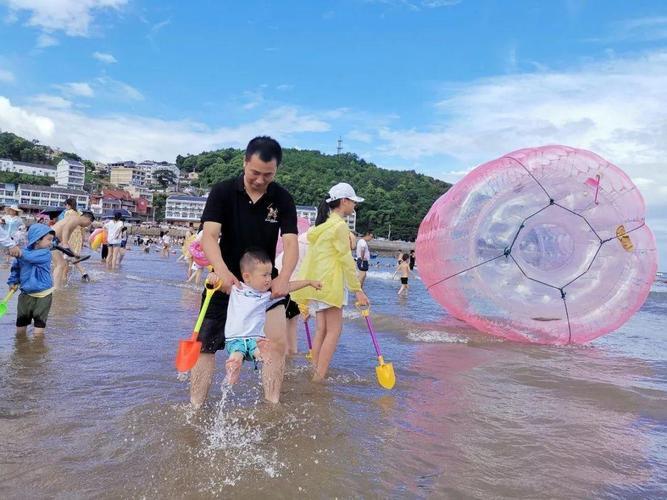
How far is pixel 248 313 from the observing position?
3.30 meters

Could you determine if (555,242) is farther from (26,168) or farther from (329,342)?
(26,168)

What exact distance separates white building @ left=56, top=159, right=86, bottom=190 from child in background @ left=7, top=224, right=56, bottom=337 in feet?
458

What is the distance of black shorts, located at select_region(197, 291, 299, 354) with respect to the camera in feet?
11.3

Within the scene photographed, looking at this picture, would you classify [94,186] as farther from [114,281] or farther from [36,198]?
[114,281]

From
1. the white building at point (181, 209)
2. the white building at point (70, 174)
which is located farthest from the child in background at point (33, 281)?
the white building at point (70, 174)

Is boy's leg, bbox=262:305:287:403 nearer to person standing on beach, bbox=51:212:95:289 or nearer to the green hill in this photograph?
person standing on beach, bbox=51:212:95:289

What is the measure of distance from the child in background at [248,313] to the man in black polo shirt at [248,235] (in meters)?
0.09

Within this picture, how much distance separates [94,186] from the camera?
141125mm

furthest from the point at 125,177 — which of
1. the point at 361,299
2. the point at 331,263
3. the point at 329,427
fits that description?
the point at 329,427

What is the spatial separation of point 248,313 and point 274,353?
0.37m

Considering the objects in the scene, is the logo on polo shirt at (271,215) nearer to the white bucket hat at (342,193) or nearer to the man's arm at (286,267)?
the man's arm at (286,267)

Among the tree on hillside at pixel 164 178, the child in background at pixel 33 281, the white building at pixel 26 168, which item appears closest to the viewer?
the child in background at pixel 33 281

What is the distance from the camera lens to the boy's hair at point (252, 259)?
3.35m

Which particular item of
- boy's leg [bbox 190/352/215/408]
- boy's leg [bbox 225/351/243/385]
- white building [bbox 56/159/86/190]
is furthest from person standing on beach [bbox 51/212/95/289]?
white building [bbox 56/159/86/190]
